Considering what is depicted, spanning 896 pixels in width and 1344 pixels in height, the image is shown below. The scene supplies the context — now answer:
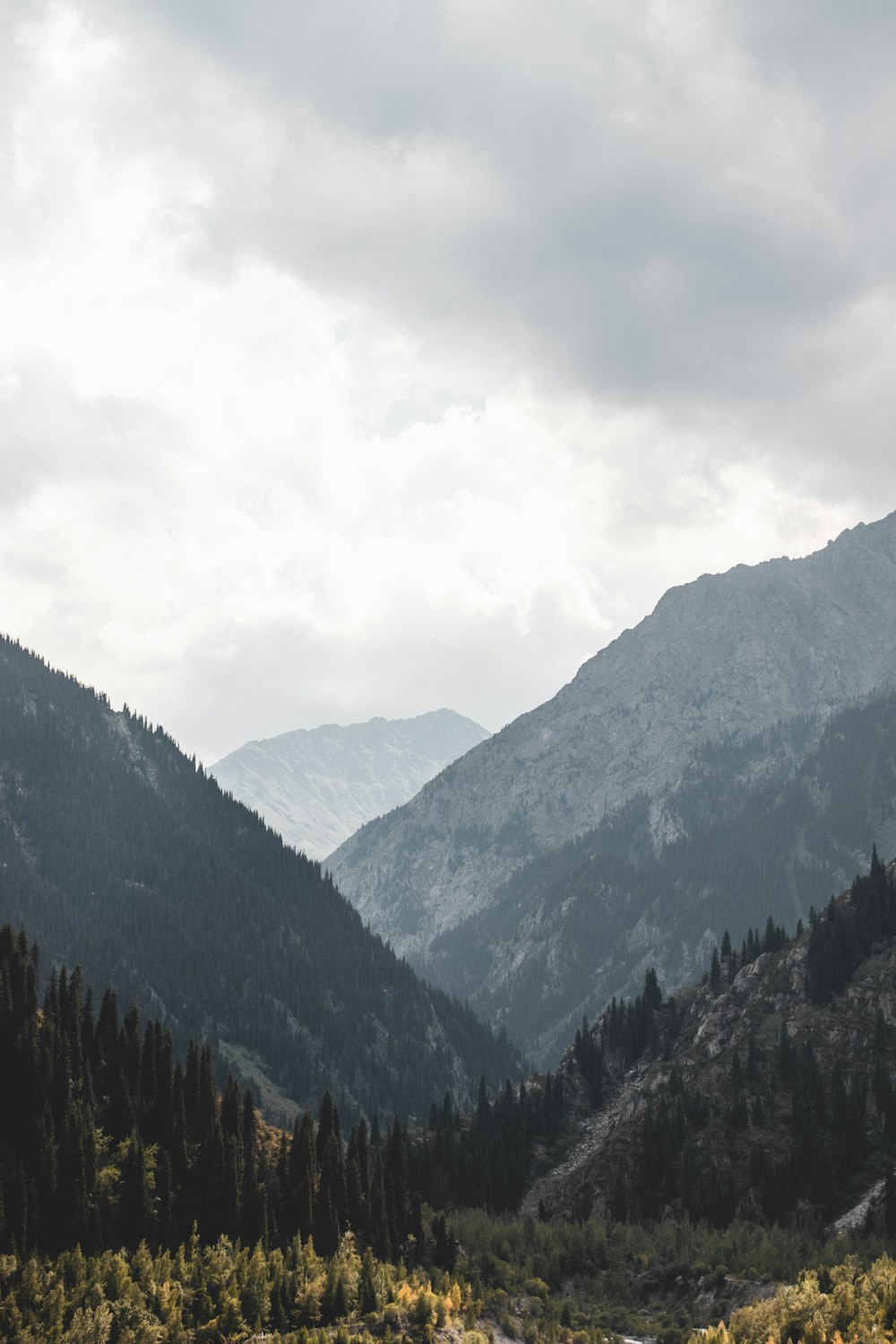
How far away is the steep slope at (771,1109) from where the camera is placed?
151 meters

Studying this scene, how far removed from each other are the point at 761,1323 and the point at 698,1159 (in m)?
69.6

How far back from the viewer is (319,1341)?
9194 cm

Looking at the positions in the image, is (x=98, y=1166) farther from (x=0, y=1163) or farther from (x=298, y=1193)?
(x=298, y=1193)

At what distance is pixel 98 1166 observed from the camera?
115m

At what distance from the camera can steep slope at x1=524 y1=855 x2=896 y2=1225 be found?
151125 millimetres

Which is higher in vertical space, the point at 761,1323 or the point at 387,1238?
the point at 387,1238

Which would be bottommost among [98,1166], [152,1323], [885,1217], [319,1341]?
[885,1217]

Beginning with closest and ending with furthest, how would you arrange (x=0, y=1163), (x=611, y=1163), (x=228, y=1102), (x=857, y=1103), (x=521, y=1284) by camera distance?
(x=0, y=1163), (x=521, y=1284), (x=228, y=1102), (x=857, y=1103), (x=611, y=1163)

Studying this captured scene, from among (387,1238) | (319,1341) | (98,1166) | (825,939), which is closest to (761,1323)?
(319,1341)

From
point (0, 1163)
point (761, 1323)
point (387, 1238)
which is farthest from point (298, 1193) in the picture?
point (761, 1323)

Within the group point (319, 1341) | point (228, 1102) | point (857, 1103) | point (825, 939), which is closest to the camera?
point (319, 1341)

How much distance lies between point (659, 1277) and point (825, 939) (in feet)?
261

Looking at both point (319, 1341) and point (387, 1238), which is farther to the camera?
point (387, 1238)

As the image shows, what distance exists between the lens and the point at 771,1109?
543ft
